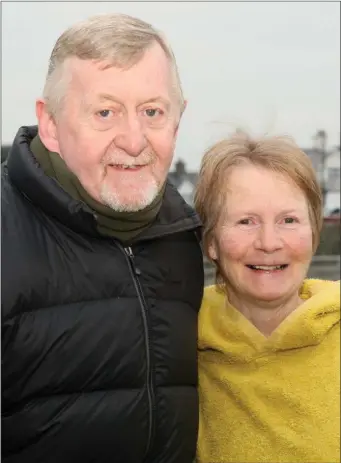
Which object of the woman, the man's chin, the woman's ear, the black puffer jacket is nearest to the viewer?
the black puffer jacket

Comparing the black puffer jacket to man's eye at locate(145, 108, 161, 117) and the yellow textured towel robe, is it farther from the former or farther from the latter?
man's eye at locate(145, 108, 161, 117)

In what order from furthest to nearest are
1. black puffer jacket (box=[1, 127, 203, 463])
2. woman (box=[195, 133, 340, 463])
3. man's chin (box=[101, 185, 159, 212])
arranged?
woman (box=[195, 133, 340, 463])
man's chin (box=[101, 185, 159, 212])
black puffer jacket (box=[1, 127, 203, 463])

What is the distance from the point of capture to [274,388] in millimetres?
2088

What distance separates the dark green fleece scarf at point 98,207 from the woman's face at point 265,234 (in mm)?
305

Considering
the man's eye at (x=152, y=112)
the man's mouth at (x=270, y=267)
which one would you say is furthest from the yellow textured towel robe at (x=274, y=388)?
the man's eye at (x=152, y=112)

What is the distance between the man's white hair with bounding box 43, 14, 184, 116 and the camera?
6.18 ft

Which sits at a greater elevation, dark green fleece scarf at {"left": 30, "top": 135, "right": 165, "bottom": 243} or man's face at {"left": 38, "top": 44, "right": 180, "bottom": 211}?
man's face at {"left": 38, "top": 44, "right": 180, "bottom": 211}

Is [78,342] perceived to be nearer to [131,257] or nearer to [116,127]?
[131,257]

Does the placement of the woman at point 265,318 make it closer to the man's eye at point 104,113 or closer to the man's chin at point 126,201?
the man's chin at point 126,201

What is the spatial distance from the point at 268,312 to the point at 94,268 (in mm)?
614

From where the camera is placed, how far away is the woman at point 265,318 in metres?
2.05

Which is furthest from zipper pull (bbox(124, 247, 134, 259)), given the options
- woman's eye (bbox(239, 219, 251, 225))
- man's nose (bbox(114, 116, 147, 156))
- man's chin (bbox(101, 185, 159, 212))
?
woman's eye (bbox(239, 219, 251, 225))

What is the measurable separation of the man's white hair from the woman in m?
0.47

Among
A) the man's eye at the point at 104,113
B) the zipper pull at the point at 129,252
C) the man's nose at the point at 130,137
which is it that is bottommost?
the zipper pull at the point at 129,252
